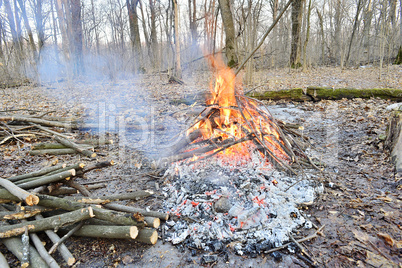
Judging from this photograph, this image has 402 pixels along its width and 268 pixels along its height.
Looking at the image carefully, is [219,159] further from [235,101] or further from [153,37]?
[153,37]

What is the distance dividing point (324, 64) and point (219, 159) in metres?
24.0

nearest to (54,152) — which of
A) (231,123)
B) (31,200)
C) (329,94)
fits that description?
(31,200)

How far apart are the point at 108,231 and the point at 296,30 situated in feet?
61.9

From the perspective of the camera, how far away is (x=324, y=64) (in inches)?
905

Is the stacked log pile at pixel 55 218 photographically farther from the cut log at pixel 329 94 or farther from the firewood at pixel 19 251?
the cut log at pixel 329 94

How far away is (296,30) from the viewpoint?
55.2 ft

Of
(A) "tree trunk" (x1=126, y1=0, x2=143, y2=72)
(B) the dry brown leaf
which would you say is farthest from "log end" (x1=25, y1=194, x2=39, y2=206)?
(A) "tree trunk" (x1=126, y1=0, x2=143, y2=72)

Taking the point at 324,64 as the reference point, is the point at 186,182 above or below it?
below

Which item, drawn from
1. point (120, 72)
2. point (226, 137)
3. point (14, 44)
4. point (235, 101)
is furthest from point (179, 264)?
point (14, 44)

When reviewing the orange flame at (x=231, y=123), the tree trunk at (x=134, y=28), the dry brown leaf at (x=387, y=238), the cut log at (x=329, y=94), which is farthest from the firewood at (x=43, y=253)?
the tree trunk at (x=134, y=28)

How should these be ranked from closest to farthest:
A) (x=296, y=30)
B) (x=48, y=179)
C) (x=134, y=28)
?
1. (x=48, y=179)
2. (x=296, y=30)
3. (x=134, y=28)

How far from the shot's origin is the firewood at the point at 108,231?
229 centimetres

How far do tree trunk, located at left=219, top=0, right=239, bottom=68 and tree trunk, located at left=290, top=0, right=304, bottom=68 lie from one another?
12.7 meters

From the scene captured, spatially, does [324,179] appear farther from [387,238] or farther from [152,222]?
[152,222]
